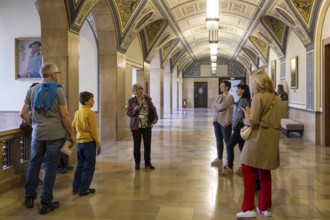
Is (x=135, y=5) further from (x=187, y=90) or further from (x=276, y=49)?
(x=187, y=90)

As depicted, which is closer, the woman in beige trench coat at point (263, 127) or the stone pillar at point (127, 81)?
the woman in beige trench coat at point (263, 127)

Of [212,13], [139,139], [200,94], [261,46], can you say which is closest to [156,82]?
[261,46]

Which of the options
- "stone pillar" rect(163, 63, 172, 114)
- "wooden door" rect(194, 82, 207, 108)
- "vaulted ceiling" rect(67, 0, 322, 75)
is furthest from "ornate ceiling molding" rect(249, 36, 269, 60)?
"wooden door" rect(194, 82, 207, 108)

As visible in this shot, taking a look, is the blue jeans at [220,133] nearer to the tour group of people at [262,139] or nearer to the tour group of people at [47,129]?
the tour group of people at [262,139]

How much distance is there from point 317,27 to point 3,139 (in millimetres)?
8172

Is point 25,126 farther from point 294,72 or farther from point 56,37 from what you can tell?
point 294,72

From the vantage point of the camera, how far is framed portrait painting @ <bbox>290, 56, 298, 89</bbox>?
12845 mm

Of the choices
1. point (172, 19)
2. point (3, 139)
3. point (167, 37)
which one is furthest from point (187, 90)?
point (3, 139)

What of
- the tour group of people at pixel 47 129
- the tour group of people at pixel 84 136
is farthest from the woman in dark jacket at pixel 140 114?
the tour group of people at pixel 47 129

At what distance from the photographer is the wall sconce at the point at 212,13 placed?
326 inches

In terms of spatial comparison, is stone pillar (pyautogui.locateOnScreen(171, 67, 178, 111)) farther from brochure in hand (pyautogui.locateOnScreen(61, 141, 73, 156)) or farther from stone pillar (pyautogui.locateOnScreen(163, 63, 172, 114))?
brochure in hand (pyautogui.locateOnScreen(61, 141, 73, 156))

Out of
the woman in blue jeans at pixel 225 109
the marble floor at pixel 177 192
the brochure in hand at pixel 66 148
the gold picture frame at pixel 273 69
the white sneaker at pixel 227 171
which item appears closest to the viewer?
the marble floor at pixel 177 192

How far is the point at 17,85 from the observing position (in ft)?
35.2

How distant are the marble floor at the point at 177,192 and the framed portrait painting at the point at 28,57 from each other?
3.51 meters
